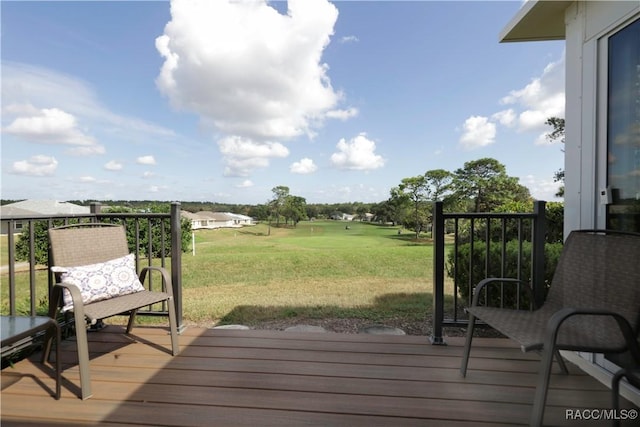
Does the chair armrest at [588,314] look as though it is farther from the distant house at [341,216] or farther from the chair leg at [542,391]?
the distant house at [341,216]

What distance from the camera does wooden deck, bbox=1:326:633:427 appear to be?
4.38ft

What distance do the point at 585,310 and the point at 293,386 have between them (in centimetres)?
145

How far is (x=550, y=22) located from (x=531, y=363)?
2536 millimetres

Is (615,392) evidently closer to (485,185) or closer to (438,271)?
(438,271)

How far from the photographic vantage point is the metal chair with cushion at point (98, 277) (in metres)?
1.78

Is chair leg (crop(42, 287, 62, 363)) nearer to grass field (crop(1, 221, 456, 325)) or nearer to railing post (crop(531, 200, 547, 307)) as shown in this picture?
grass field (crop(1, 221, 456, 325))

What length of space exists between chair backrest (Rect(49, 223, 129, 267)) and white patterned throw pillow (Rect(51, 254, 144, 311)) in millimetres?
94

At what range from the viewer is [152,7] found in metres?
5.39

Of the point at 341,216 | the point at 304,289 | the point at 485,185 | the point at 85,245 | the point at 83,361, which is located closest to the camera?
the point at 83,361

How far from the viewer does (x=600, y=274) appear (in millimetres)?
1550

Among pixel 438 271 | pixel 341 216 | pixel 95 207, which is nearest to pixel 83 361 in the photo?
pixel 95 207

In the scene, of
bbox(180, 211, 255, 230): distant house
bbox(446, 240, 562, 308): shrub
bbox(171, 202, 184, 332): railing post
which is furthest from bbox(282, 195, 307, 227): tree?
bbox(171, 202, 184, 332): railing post

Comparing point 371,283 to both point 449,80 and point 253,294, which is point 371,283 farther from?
point 449,80

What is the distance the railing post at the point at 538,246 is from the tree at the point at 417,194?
19.0 metres
